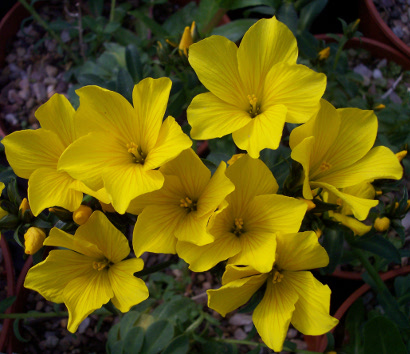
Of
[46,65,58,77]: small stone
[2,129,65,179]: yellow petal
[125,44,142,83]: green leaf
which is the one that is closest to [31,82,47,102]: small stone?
[46,65,58,77]: small stone

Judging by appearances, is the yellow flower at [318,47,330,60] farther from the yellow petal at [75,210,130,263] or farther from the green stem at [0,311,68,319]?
the green stem at [0,311,68,319]

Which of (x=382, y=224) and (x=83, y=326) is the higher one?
(x=382, y=224)

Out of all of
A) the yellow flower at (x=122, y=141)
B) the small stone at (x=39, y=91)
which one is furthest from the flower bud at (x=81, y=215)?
the small stone at (x=39, y=91)

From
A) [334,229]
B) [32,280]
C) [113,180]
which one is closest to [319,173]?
[334,229]

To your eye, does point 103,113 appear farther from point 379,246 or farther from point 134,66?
point 379,246

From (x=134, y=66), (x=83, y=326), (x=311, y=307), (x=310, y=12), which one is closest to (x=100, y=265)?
(x=311, y=307)

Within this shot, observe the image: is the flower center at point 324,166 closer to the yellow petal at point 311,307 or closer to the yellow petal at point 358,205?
the yellow petal at point 358,205
